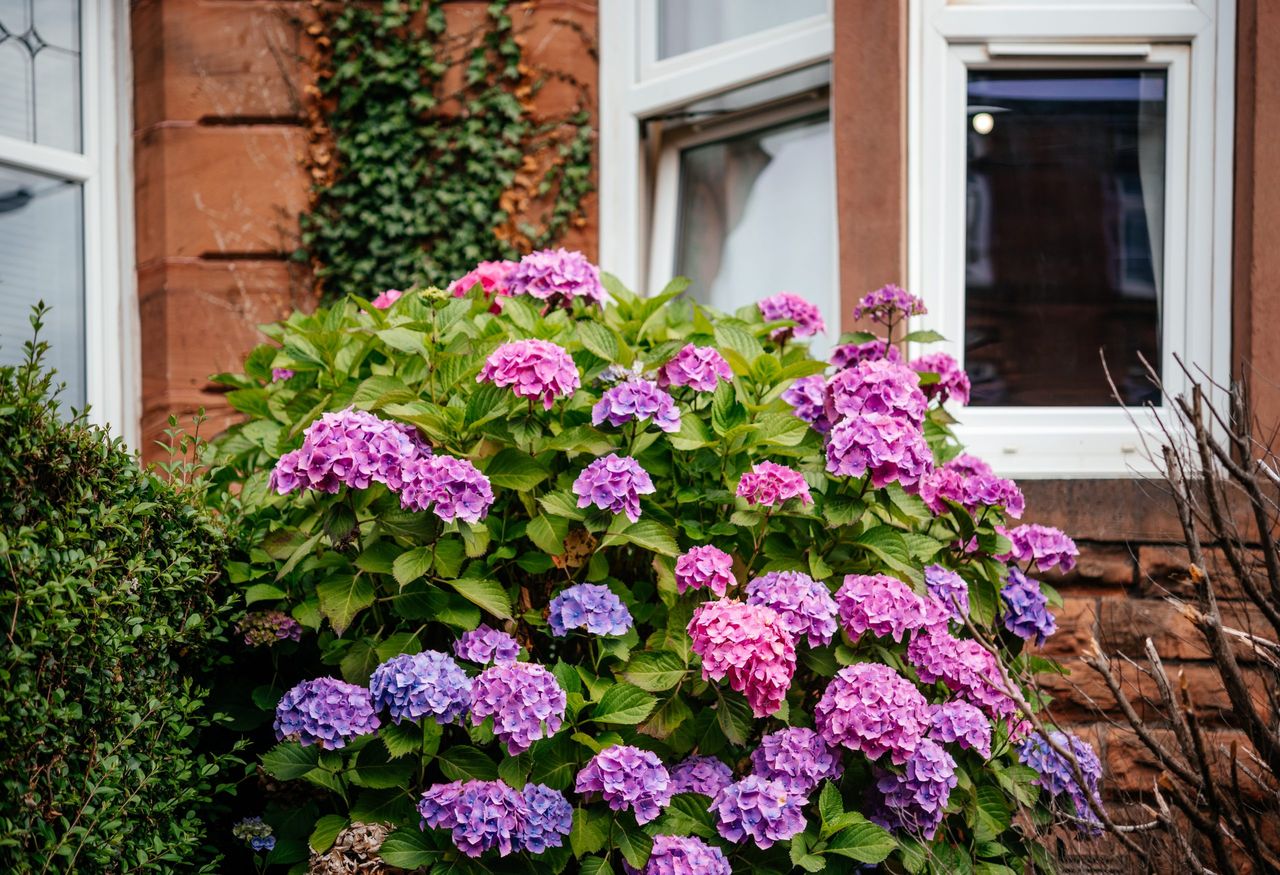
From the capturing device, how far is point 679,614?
2205 mm

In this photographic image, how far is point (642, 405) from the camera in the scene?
2170 millimetres

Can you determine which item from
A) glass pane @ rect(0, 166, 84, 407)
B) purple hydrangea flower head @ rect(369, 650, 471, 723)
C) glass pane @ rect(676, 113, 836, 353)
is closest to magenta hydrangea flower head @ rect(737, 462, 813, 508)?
purple hydrangea flower head @ rect(369, 650, 471, 723)

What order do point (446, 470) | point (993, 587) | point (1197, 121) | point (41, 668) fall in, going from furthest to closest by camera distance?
point (1197, 121) → point (993, 587) → point (446, 470) → point (41, 668)

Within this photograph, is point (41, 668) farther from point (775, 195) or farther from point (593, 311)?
point (775, 195)

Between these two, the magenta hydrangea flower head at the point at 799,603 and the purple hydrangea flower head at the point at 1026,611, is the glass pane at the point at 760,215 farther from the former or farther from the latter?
the magenta hydrangea flower head at the point at 799,603

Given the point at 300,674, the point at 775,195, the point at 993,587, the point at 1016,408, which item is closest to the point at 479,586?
the point at 300,674

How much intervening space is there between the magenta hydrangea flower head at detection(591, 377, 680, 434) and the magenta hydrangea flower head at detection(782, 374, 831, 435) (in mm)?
302

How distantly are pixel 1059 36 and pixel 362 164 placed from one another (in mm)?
2198

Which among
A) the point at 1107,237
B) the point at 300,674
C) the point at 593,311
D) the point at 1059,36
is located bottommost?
the point at 300,674

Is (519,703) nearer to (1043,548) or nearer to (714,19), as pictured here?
(1043,548)

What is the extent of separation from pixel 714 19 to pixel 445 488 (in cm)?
243

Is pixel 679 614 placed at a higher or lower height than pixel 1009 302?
lower

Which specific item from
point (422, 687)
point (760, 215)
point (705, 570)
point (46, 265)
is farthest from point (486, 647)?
point (46, 265)

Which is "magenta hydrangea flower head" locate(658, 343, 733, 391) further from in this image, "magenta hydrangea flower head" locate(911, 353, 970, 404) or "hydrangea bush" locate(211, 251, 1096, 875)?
"magenta hydrangea flower head" locate(911, 353, 970, 404)
